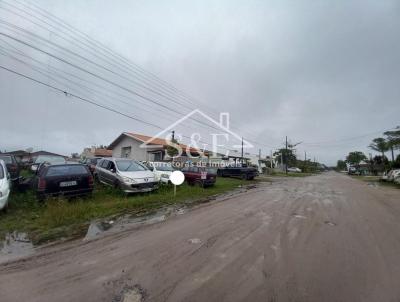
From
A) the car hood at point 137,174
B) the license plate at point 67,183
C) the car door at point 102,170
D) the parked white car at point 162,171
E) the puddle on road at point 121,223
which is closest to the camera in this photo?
the puddle on road at point 121,223

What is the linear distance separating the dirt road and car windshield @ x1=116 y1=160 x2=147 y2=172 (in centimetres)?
557

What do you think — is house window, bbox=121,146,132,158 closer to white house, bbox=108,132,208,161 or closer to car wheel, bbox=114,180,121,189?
white house, bbox=108,132,208,161

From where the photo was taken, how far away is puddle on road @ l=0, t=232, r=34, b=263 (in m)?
4.12

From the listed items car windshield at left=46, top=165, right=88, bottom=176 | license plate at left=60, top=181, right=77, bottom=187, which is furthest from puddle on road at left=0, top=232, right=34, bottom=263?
car windshield at left=46, top=165, right=88, bottom=176

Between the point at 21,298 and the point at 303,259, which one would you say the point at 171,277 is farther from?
the point at 303,259

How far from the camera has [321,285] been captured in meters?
3.07

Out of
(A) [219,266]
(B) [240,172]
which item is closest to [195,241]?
(A) [219,266]

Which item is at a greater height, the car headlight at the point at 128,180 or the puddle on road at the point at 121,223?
the car headlight at the point at 128,180

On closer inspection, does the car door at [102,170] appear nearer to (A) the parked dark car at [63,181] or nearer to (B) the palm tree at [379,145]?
(A) the parked dark car at [63,181]

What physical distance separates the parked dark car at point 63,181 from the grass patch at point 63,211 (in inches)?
13.4

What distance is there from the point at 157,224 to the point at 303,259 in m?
3.73

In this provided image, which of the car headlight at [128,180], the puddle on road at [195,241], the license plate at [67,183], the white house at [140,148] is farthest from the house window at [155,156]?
the puddle on road at [195,241]

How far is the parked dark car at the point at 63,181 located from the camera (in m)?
7.87

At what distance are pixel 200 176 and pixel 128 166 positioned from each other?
5143 millimetres
